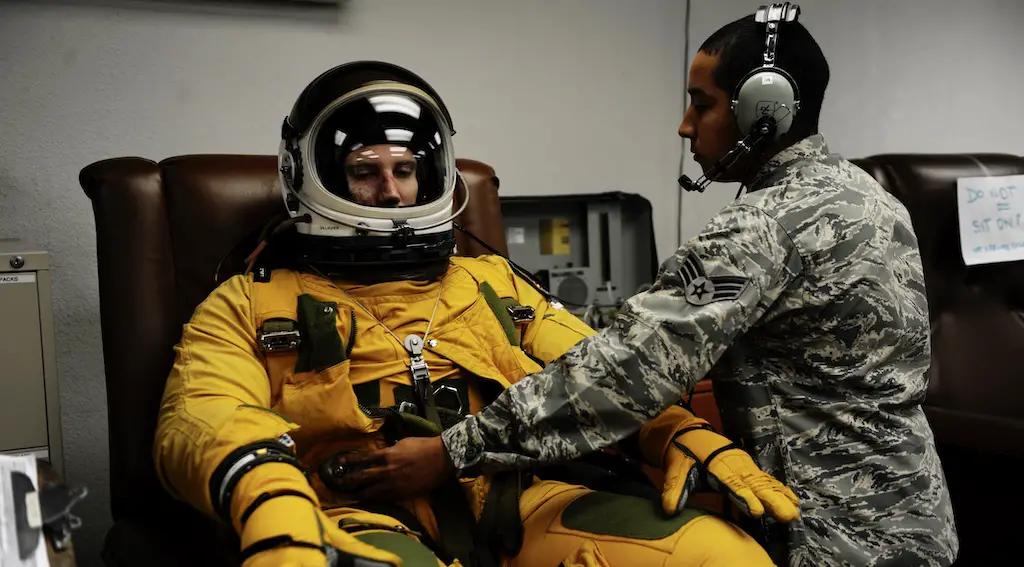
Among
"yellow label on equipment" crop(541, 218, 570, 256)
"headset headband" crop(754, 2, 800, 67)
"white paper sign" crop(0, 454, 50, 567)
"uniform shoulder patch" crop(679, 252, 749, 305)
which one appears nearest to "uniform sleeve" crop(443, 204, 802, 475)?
"uniform shoulder patch" crop(679, 252, 749, 305)

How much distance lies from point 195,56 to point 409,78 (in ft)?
2.09

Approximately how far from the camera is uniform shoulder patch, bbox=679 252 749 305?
868 millimetres

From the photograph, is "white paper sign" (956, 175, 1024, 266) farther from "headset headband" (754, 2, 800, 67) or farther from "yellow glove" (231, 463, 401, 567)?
"yellow glove" (231, 463, 401, 567)

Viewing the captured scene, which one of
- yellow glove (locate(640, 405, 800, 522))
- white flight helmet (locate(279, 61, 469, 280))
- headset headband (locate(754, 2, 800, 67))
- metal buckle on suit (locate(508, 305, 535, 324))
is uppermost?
headset headband (locate(754, 2, 800, 67))

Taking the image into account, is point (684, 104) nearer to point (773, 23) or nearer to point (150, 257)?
point (773, 23)

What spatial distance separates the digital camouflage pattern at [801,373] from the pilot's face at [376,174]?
393 mm

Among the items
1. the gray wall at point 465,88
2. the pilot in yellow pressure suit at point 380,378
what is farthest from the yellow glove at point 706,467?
the gray wall at point 465,88

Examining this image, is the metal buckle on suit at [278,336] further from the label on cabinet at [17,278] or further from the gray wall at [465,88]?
the gray wall at [465,88]

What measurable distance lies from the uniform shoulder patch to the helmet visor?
49cm

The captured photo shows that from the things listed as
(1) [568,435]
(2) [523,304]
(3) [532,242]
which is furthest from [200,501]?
(3) [532,242]

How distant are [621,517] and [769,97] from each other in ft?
1.91

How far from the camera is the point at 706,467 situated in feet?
3.07

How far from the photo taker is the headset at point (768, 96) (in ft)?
3.08

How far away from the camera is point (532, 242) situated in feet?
5.93
